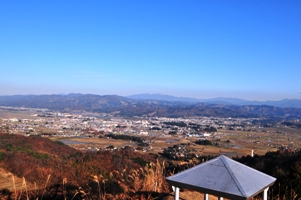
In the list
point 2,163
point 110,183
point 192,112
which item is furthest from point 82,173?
point 192,112

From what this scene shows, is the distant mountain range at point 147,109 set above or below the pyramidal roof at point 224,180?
below

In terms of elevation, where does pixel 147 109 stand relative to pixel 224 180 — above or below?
below

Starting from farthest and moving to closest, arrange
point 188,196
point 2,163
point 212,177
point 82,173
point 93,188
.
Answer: point 2,163, point 82,173, point 93,188, point 188,196, point 212,177

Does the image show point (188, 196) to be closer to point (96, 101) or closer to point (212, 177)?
point (212, 177)

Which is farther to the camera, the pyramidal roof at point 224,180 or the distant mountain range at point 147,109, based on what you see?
the distant mountain range at point 147,109

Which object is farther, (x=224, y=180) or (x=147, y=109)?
(x=147, y=109)

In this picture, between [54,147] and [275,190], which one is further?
[54,147]

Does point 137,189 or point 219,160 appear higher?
point 219,160

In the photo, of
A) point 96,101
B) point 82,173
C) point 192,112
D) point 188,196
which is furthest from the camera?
point 96,101
